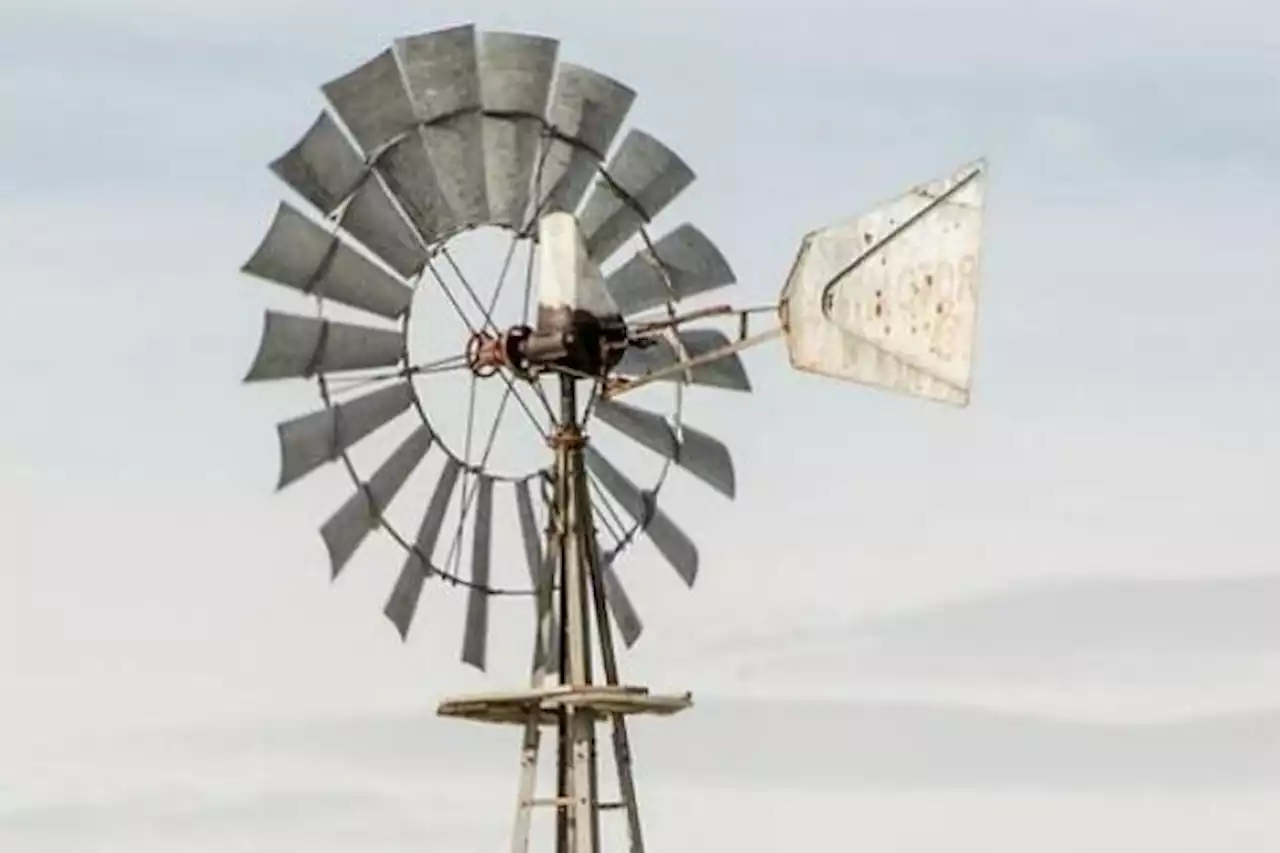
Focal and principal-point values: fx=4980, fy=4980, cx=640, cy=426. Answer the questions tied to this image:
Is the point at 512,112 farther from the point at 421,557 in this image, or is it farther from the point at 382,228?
the point at 421,557

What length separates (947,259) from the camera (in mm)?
26203

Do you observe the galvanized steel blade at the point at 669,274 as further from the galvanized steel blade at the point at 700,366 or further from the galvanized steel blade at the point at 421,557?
the galvanized steel blade at the point at 421,557

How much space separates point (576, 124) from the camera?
90.2 ft

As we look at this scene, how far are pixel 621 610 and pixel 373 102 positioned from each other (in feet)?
10.8

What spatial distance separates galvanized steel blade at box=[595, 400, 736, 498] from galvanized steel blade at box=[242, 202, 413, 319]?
163 centimetres

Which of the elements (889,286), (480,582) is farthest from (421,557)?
(889,286)

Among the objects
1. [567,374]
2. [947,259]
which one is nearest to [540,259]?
[567,374]

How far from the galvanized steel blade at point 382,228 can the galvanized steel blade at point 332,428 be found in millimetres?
679

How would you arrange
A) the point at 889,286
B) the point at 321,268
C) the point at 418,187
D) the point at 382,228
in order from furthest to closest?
the point at 418,187 < the point at 382,228 < the point at 321,268 < the point at 889,286

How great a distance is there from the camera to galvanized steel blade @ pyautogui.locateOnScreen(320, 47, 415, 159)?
87.7ft

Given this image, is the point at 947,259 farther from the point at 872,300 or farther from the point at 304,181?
the point at 304,181

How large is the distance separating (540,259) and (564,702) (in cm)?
240

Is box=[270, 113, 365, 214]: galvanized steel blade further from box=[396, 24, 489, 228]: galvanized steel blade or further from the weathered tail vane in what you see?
the weathered tail vane

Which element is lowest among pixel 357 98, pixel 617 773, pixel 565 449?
pixel 617 773
